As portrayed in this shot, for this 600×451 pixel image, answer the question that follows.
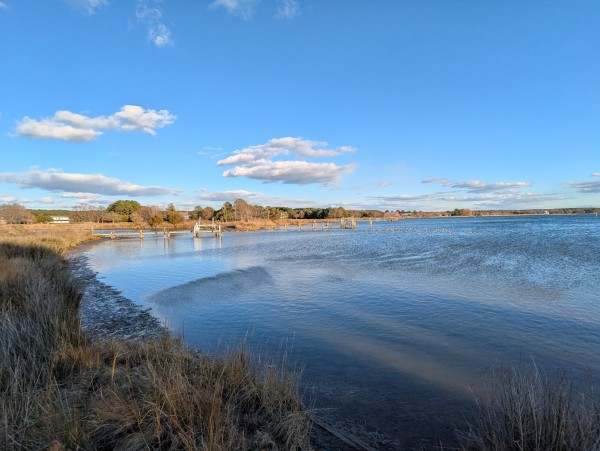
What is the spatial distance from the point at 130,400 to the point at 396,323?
805 cm

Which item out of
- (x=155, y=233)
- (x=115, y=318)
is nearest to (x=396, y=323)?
(x=115, y=318)

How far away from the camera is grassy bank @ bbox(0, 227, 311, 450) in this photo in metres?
3.54

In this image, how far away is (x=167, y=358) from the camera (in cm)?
576

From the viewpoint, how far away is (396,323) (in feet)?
34.4

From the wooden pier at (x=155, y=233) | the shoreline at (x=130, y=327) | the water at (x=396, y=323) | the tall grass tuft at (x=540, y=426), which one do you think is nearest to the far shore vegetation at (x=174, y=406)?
the tall grass tuft at (x=540, y=426)

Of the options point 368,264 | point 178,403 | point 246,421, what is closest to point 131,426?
point 178,403

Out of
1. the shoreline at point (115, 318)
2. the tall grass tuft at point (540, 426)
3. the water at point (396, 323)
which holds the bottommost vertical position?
the water at point (396, 323)

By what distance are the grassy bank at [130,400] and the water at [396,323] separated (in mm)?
1409

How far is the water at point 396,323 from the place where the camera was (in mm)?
6094

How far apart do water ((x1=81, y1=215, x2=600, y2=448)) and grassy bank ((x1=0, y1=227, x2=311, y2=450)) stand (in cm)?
141

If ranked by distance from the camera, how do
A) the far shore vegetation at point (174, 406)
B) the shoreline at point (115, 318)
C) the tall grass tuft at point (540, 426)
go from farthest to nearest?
the shoreline at point (115, 318)
the far shore vegetation at point (174, 406)
the tall grass tuft at point (540, 426)

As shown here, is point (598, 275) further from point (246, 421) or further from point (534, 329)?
point (246, 421)

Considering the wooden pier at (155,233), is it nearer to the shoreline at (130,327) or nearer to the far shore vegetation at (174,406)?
the shoreline at (130,327)

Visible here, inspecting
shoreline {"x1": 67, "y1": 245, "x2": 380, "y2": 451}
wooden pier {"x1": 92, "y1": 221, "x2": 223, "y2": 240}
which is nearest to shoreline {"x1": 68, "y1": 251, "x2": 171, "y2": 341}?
shoreline {"x1": 67, "y1": 245, "x2": 380, "y2": 451}
